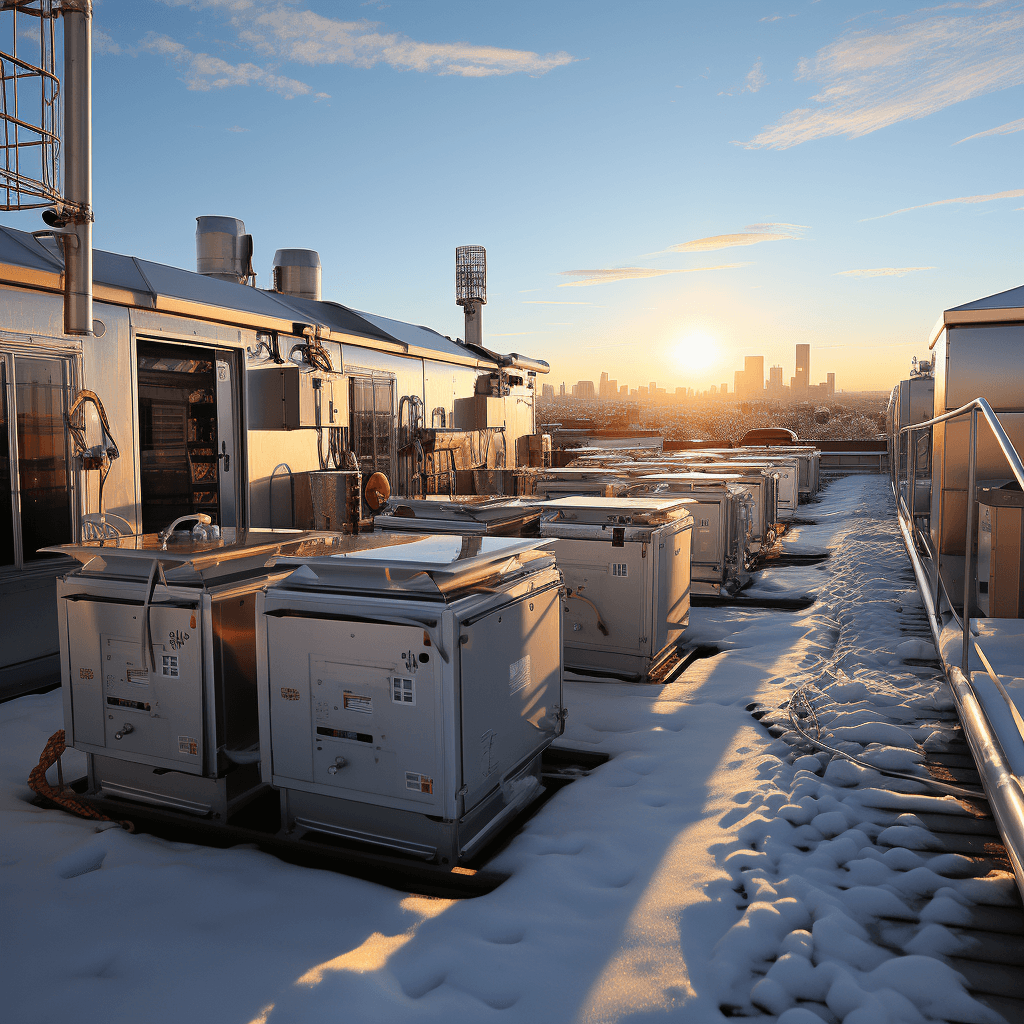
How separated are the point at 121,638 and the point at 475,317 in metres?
17.3

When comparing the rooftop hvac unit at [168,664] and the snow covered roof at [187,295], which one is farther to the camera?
the snow covered roof at [187,295]

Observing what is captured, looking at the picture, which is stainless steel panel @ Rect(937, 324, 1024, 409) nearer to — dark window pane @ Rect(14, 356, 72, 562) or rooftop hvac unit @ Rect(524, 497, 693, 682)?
rooftop hvac unit @ Rect(524, 497, 693, 682)

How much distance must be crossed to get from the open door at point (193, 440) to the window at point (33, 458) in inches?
72.6

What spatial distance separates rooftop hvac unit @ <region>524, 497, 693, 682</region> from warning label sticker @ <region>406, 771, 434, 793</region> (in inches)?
99.7

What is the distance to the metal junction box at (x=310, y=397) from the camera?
27.2ft

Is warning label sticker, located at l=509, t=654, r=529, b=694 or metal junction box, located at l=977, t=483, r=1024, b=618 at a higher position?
metal junction box, located at l=977, t=483, r=1024, b=618

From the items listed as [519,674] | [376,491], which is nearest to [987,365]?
[376,491]

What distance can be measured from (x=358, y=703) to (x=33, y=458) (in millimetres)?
4035

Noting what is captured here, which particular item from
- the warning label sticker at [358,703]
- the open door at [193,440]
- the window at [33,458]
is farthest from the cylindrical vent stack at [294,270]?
the warning label sticker at [358,703]

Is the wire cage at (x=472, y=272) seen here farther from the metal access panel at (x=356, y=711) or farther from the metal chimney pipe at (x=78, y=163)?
the metal access panel at (x=356, y=711)

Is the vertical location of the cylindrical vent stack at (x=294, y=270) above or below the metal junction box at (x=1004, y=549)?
above

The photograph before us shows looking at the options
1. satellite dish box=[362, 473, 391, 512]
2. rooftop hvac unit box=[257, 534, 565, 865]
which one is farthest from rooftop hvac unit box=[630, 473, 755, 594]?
rooftop hvac unit box=[257, 534, 565, 865]

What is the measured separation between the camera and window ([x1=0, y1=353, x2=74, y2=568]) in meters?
5.54

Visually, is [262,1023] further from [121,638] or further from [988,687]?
[988,687]
